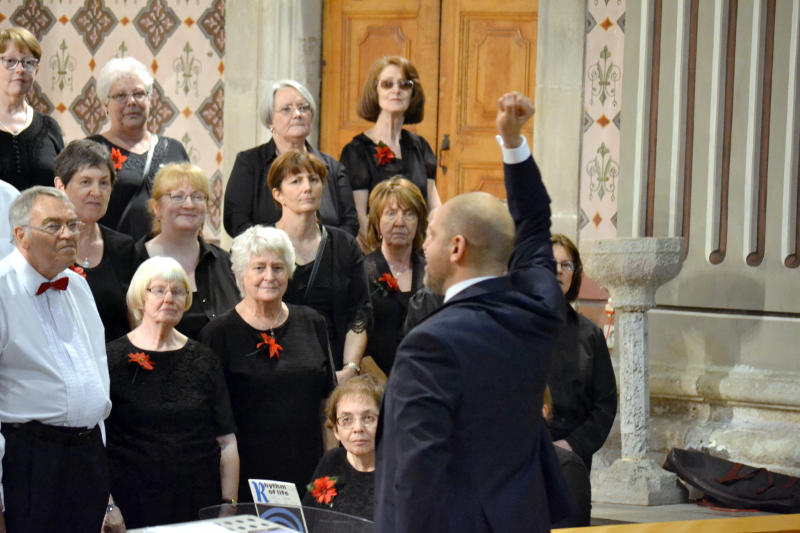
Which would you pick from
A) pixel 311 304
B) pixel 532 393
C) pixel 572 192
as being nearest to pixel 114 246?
pixel 311 304

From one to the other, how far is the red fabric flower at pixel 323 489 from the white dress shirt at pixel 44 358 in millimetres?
640

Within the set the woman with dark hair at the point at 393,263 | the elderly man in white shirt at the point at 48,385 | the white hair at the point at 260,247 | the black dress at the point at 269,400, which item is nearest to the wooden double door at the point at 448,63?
the woman with dark hair at the point at 393,263

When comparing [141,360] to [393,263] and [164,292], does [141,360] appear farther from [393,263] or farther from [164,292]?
[393,263]

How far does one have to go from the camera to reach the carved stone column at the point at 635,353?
5.13 meters

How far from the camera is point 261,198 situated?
4.38 metres

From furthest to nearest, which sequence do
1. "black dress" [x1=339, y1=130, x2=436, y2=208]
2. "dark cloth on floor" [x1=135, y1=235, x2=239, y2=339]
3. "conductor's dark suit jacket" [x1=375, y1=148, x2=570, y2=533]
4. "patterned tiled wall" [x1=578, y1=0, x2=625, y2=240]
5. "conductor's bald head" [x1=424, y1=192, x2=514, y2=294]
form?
"patterned tiled wall" [x1=578, y1=0, x2=625, y2=240], "black dress" [x1=339, y1=130, x2=436, y2=208], "dark cloth on floor" [x1=135, y1=235, x2=239, y2=339], "conductor's bald head" [x1=424, y1=192, x2=514, y2=294], "conductor's dark suit jacket" [x1=375, y1=148, x2=570, y2=533]

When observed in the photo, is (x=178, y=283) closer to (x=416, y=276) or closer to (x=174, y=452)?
(x=174, y=452)

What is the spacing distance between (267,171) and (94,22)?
292 cm

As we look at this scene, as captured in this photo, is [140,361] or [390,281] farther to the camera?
[390,281]

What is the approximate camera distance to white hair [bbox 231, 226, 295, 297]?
3.67 metres

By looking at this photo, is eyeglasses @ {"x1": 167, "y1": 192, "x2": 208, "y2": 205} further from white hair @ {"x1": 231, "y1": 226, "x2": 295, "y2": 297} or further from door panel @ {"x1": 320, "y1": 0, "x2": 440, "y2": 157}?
door panel @ {"x1": 320, "y1": 0, "x2": 440, "y2": 157}

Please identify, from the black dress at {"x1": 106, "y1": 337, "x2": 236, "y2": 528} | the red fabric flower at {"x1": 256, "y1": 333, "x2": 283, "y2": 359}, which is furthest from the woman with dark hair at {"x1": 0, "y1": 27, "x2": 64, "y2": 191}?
the red fabric flower at {"x1": 256, "y1": 333, "x2": 283, "y2": 359}

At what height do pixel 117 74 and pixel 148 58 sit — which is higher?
pixel 148 58

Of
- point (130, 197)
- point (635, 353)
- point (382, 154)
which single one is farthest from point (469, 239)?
point (635, 353)
